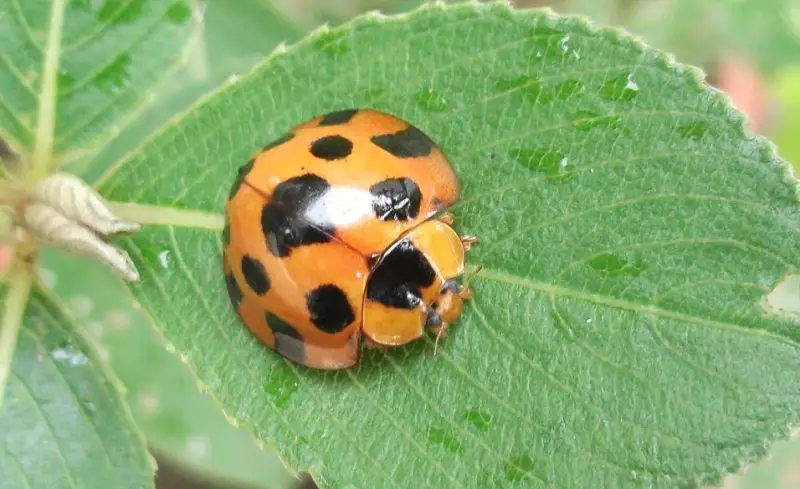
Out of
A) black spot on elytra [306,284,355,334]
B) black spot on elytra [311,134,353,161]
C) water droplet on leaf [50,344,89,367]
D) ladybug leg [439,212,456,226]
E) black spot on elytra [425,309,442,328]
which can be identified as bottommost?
water droplet on leaf [50,344,89,367]

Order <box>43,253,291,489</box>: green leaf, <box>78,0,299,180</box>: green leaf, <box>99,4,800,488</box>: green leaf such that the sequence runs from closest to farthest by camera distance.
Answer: <box>99,4,800,488</box>: green leaf
<box>78,0,299,180</box>: green leaf
<box>43,253,291,489</box>: green leaf

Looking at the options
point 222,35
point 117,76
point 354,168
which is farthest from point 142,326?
point 354,168

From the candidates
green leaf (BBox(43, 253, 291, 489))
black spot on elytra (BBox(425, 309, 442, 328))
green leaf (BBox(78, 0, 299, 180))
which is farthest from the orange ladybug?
green leaf (BBox(43, 253, 291, 489))

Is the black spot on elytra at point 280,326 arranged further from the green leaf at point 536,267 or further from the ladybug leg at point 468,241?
the ladybug leg at point 468,241

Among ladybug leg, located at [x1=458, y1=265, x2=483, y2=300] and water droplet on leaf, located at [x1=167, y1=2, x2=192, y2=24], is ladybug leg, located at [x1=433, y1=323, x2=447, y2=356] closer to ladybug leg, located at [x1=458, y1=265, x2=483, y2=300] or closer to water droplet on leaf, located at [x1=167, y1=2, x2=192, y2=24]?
ladybug leg, located at [x1=458, y1=265, x2=483, y2=300]

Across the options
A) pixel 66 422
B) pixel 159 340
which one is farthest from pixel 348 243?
pixel 159 340

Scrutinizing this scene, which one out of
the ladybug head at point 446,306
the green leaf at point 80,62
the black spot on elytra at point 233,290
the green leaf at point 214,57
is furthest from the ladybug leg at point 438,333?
the green leaf at point 214,57

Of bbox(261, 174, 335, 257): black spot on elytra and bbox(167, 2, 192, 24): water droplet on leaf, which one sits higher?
bbox(167, 2, 192, 24): water droplet on leaf
